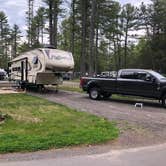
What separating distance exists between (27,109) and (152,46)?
55.4 meters

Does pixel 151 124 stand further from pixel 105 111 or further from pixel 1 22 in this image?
pixel 1 22

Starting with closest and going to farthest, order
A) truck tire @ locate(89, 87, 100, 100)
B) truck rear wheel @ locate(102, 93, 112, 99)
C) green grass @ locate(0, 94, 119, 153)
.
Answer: green grass @ locate(0, 94, 119, 153), truck tire @ locate(89, 87, 100, 100), truck rear wheel @ locate(102, 93, 112, 99)

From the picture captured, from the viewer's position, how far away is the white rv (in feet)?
76.1

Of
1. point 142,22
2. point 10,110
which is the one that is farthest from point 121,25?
point 10,110

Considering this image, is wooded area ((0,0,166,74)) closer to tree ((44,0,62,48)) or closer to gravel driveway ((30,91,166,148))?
tree ((44,0,62,48))

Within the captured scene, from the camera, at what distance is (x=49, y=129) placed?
36.6 ft

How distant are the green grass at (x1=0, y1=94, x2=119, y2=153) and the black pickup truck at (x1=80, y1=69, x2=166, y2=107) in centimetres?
504

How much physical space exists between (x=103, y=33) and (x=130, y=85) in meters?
53.9

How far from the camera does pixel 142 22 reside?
3002 inches

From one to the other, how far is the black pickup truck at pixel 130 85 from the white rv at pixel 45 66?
7.26 ft

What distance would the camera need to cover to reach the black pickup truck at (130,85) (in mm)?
18719

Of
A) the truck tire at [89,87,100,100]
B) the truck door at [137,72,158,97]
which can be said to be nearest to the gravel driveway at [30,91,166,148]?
the truck door at [137,72,158,97]

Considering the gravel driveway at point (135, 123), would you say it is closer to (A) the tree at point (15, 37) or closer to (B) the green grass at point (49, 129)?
(B) the green grass at point (49, 129)

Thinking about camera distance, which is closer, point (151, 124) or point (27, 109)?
point (151, 124)
